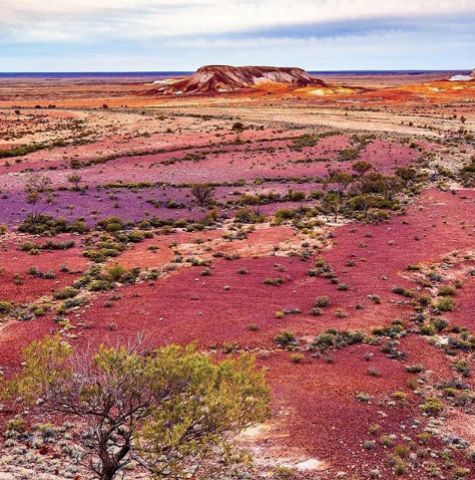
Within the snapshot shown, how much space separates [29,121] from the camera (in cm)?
9062

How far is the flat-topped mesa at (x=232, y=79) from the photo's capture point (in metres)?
150

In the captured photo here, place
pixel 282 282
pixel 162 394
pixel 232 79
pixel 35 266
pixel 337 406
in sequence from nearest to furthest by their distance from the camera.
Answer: pixel 162 394 < pixel 337 406 < pixel 282 282 < pixel 35 266 < pixel 232 79

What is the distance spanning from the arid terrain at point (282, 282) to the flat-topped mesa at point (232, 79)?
300ft

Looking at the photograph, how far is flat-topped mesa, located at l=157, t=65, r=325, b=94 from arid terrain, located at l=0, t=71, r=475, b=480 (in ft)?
300

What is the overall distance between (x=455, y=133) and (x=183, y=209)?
160 feet

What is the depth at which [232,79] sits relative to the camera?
155 metres

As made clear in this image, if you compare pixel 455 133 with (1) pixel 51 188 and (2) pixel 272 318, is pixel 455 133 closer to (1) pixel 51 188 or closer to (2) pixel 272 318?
(1) pixel 51 188

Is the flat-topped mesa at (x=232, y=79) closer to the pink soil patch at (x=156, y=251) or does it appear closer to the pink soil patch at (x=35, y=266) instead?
the pink soil patch at (x=156, y=251)

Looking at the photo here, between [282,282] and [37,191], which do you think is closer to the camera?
[282,282]

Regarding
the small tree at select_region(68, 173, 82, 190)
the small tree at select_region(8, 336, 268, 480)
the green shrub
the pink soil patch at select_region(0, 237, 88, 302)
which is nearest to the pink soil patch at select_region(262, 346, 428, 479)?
the small tree at select_region(8, 336, 268, 480)

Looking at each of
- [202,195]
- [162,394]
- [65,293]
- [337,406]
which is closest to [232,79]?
[202,195]

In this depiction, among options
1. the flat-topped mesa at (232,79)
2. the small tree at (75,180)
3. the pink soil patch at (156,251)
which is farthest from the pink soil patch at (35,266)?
the flat-topped mesa at (232,79)

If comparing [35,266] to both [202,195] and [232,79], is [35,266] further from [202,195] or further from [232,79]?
[232,79]

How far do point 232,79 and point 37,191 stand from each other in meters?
121
